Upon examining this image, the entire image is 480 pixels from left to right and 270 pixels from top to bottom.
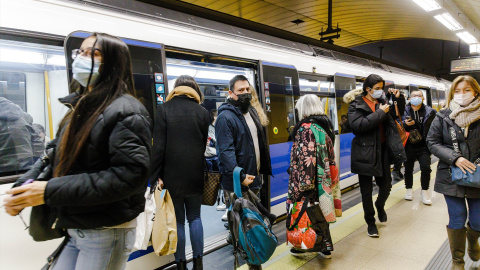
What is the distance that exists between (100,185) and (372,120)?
113 inches

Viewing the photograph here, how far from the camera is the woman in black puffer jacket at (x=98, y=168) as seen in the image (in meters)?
1.13

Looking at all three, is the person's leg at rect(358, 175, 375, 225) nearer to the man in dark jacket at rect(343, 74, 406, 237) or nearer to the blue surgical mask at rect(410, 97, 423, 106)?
the man in dark jacket at rect(343, 74, 406, 237)

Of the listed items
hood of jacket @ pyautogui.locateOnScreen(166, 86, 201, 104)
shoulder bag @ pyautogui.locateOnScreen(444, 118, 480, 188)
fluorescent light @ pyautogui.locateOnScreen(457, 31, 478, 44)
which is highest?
fluorescent light @ pyautogui.locateOnScreen(457, 31, 478, 44)

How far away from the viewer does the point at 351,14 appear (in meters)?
10.1

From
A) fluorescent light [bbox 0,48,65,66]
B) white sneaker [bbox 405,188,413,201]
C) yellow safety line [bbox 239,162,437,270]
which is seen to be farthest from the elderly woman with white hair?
white sneaker [bbox 405,188,413,201]

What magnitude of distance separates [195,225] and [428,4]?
216 inches

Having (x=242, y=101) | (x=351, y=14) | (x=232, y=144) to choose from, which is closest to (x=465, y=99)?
(x=242, y=101)

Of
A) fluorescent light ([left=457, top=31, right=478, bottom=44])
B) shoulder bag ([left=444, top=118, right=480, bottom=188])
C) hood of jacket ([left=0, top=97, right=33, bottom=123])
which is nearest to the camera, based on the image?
hood of jacket ([left=0, top=97, right=33, bottom=123])

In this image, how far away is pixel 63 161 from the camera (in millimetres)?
1205

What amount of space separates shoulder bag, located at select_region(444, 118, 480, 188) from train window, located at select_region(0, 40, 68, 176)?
295 centimetres

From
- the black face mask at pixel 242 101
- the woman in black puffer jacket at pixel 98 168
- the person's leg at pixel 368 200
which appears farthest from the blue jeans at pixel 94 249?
the person's leg at pixel 368 200

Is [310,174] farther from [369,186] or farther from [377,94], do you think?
[377,94]

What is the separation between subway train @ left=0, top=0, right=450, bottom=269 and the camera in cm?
192

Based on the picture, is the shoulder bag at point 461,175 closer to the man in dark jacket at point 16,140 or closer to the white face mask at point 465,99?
the white face mask at point 465,99
